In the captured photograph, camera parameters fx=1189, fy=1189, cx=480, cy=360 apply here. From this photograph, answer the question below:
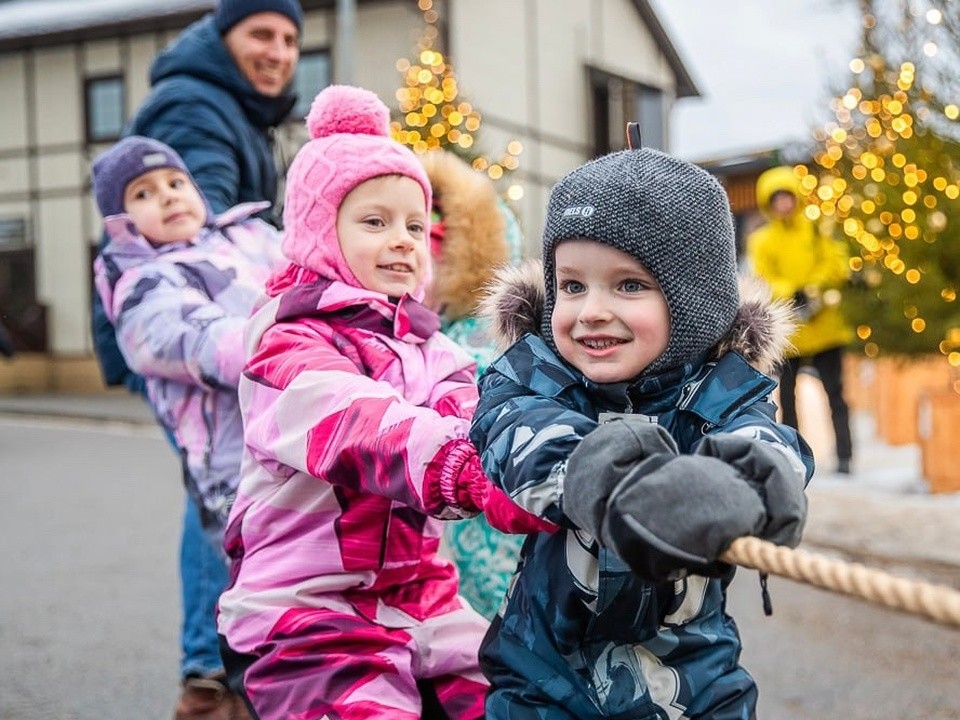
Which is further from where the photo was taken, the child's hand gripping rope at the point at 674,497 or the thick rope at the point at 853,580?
the child's hand gripping rope at the point at 674,497

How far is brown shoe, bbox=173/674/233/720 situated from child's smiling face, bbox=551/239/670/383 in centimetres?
193

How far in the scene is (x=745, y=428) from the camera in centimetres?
153

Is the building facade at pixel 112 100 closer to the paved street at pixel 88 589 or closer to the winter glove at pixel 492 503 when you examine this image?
the paved street at pixel 88 589

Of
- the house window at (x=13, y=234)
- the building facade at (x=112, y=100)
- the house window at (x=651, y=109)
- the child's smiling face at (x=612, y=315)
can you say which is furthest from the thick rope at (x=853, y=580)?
the house window at (x=13, y=234)

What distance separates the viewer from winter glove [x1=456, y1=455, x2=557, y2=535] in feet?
5.12

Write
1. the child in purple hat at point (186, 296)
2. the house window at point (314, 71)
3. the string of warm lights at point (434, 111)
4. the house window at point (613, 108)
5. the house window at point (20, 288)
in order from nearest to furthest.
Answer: the child in purple hat at point (186, 296) < the string of warm lights at point (434, 111) < the house window at point (314, 71) < the house window at point (20, 288) < the house window at point (613, 108)

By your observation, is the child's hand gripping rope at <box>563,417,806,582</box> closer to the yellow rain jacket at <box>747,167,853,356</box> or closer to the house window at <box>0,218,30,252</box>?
the yellow rain jacket at <box>747,167,853,356</box>

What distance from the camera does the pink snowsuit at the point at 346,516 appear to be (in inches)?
70.8

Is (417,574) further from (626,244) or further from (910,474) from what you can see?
(910,474)

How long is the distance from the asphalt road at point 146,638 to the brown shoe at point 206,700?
0.68m

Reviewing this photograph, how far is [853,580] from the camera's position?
41.3 inches

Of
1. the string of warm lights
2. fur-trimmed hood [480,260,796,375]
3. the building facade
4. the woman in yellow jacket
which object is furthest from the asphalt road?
the building facade

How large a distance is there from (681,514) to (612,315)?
47 centimetres

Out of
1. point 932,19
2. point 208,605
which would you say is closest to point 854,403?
point 932,19
